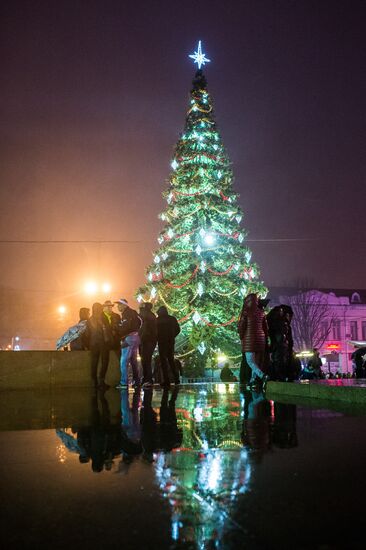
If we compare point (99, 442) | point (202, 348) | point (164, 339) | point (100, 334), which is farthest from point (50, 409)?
point (202, 348)

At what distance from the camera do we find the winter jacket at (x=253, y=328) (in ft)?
30.6

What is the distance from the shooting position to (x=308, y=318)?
194 feet

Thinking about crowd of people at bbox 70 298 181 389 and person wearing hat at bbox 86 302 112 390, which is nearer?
person wearing hat at bbox 86 302 112 390

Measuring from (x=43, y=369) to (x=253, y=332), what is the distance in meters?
4.13

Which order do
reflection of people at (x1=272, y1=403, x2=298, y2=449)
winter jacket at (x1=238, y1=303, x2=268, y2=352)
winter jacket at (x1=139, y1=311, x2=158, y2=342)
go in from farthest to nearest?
1. winter jacket at (x1=139, y1=311, x2=158, y2=342)
2. winter jacket at (x1=238, y1=303, x2=268, y2=352)
3. reflection of people at (x1=272, y1=403, x2=298, y2=449)

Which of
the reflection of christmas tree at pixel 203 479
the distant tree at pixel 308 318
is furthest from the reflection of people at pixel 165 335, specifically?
the distant tree at pixel 308 318

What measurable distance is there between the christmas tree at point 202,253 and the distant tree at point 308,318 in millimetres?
30372

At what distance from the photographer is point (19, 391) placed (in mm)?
9469

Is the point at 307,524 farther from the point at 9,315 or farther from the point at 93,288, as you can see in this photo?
the point at 9,315

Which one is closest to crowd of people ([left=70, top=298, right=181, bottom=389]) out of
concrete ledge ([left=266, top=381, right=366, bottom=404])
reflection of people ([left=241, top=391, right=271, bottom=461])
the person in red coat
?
the person in red coat

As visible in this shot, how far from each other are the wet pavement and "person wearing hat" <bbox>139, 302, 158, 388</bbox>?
614 cm

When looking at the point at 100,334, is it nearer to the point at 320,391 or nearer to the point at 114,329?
the point at 114,329

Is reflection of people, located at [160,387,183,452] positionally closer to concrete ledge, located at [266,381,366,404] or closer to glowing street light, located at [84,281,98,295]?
concrete ledge, located at [266,381,366,404]

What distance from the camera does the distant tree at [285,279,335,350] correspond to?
2276 inches
